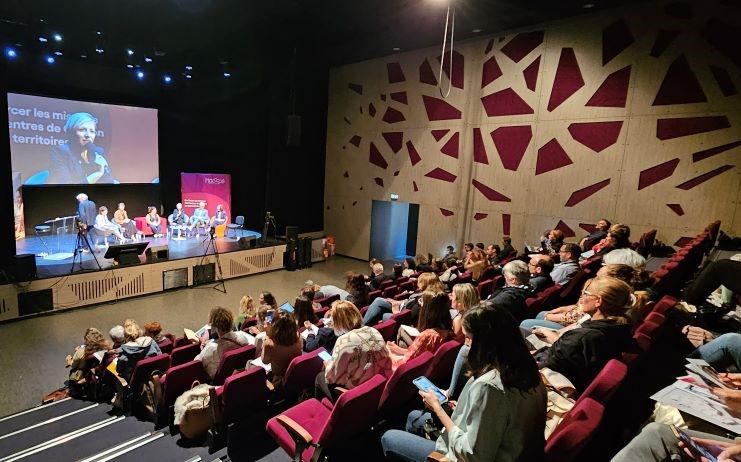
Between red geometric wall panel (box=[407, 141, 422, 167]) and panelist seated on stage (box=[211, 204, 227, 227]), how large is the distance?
544 cm

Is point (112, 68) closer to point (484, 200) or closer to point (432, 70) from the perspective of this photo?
point (432, 70)

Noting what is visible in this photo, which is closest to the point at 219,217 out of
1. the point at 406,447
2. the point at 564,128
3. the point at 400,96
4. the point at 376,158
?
the point at 376,158

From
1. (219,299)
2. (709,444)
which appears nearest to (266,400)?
(709,444)

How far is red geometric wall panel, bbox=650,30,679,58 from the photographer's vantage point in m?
6.79

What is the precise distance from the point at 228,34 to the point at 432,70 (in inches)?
186

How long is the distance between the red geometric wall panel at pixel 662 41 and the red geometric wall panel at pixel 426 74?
175 inches

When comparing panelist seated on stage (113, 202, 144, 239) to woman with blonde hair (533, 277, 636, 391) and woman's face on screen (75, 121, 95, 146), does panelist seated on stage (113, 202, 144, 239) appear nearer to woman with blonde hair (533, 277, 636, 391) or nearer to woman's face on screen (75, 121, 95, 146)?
woman's face on screen (75, 121, 95, 146)

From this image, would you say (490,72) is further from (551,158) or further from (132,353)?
(132,353)

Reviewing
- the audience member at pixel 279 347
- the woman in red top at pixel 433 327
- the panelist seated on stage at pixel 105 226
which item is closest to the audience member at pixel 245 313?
the audience member at pixel 279 347

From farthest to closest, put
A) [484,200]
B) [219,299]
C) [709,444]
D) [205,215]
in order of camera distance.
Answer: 1. [205,215]
2. [484,200]
3. [219,299]
4. [709,444]

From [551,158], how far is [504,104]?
1592 millimetres

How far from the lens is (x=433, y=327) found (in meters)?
2.90

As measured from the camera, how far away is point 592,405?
5.55ft

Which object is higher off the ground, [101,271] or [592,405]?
[592,405]
